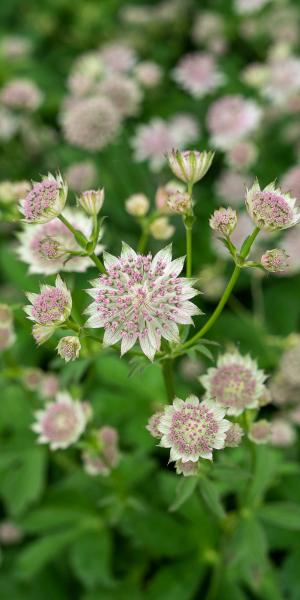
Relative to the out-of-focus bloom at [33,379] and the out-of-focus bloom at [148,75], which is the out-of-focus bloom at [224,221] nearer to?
the out-of-focus bloom at [33,379]

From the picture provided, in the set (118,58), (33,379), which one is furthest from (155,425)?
(118,58)

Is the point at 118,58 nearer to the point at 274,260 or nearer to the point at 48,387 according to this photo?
the point at 48,387

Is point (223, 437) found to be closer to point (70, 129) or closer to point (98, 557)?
point (98, 557)

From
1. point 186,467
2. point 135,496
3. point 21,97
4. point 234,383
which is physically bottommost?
point 135,496

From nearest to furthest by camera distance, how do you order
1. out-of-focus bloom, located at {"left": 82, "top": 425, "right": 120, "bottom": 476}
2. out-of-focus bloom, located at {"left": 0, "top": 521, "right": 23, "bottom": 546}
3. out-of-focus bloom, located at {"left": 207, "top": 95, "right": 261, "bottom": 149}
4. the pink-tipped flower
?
the pink-tipped flower, out-of-focus bloom, located at {"left": 82, "top": 425, "right": 120, "bottom": 476}, out-of-focus bloom, located at {"left": 0, "top": 521, "right": 23, "bottom": 546}, out-of-focus bloom, located at {"left": 207, "top": 95, "right": 261, "bottom": 149}

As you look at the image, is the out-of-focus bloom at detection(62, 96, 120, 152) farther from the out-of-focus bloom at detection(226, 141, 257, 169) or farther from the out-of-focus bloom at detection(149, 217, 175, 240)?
the out-of-focus bloom at detection(149, 217, 175, 240)

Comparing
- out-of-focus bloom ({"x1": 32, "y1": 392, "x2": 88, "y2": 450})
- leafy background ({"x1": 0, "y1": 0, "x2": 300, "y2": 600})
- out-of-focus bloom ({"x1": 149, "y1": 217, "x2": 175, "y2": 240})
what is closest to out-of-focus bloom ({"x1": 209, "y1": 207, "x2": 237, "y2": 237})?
out-of-focus bloom ({"x1": 149, "y1": 217, "x2": 175, "y2": 240})
